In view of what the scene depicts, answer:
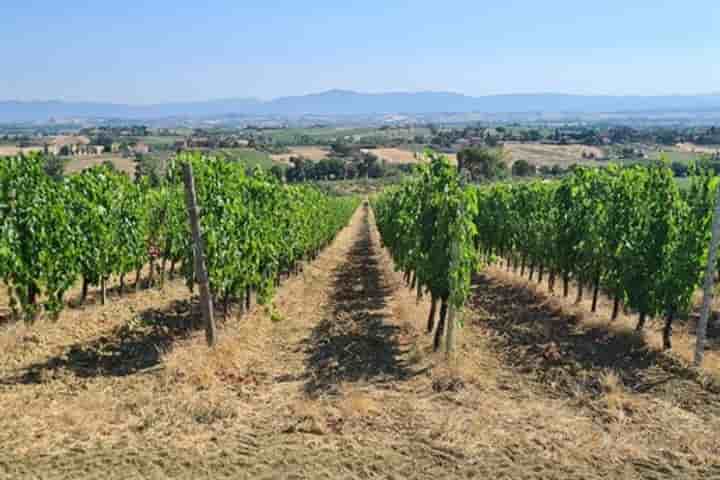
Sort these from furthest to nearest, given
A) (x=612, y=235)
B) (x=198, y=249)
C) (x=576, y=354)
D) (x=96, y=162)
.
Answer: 1. (x=96, y=162)
2. (x=612, y=235)
3. (x=576, y=354)
4. (x=198, y=249)

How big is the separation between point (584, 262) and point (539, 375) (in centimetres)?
633

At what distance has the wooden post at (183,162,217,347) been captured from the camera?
11.2 meters

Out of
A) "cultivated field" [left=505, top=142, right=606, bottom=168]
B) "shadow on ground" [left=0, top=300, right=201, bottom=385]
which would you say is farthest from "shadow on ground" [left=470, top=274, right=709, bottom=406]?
"cultivated field" [left=505, top=142, right=606, bottom=168]

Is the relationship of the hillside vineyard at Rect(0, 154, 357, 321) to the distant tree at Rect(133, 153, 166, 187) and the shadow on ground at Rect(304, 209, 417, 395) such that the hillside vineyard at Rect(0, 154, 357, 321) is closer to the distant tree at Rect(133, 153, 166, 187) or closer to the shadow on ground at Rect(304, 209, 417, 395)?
the distant tree at Rect(133, 153, 166, 187)

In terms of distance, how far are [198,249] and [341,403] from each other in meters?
4.57

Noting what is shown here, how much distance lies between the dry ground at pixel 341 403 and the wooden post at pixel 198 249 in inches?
20.2

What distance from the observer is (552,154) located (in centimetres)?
10331

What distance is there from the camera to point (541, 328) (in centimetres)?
1419

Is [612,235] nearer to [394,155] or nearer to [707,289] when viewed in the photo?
[707,289]

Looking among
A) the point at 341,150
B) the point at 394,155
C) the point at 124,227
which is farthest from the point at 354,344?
the point at 341,150

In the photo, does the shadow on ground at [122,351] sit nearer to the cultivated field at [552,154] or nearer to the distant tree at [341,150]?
the cultivated field at [552,154]

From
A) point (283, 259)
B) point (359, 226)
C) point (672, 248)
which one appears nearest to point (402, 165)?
point (359, 226)

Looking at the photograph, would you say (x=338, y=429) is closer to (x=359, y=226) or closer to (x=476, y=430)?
(x=476, y=430)

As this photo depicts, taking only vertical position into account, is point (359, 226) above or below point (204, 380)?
below
